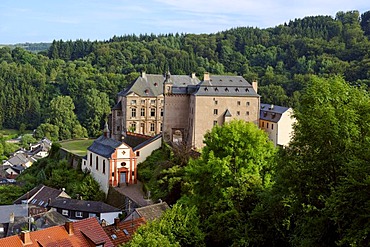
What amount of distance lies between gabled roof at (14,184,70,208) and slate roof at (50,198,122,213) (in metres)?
1.46

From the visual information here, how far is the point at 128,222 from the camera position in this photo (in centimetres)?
3462

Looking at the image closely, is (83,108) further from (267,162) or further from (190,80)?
(267,162)

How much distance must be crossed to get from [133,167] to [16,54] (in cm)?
13823

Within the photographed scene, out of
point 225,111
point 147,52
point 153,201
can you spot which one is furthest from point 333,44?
point 153,201

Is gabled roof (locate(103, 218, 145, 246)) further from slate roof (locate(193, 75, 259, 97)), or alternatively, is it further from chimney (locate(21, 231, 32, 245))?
slate roof (locate(193, 75, 259, 97))

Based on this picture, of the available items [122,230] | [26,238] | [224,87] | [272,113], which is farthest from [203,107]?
[26,238]

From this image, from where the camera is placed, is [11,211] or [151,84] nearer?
[11,211]

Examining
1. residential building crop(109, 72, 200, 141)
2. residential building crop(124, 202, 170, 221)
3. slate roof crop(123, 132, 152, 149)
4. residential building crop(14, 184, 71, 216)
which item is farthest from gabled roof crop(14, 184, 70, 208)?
residential building crop(124, 202, 170, 221)

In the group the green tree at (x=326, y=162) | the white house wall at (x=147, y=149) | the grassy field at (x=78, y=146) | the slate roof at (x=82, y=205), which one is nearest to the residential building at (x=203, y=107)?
the white house wall at (x=147, y=149)

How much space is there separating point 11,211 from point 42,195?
13.1ft

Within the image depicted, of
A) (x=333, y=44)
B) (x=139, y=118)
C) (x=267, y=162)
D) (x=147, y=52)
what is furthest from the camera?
(x=147, y=52)

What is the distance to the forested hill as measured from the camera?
3900 inches

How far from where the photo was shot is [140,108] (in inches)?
2195

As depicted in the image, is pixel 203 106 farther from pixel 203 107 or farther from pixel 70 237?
pixel 70 237
